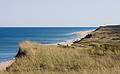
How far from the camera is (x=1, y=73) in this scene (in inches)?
602

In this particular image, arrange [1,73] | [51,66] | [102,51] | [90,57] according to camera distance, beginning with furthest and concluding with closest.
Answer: [102,51] < [90,57] < [51,66] < [1,73]

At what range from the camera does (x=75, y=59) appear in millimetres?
24922

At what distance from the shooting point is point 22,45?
28141 millimetres

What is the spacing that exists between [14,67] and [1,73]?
29.8 feet

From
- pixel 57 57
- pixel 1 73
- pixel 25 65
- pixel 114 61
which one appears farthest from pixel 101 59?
pixel 1 73

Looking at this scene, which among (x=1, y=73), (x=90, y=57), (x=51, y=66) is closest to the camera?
(x=1, y=73)

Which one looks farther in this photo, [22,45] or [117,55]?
[22,45]

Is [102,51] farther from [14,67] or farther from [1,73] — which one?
[1,73]

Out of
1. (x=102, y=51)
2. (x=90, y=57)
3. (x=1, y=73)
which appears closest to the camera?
(x=1, y=73)

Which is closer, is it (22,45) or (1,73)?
(1,73)

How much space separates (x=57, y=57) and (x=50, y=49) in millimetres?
2169

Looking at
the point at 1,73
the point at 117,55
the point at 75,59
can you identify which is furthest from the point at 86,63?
the point at 1,73

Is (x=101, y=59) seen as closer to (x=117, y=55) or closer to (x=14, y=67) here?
(x=117, y=55)

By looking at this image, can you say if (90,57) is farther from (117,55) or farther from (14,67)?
(14,67)
